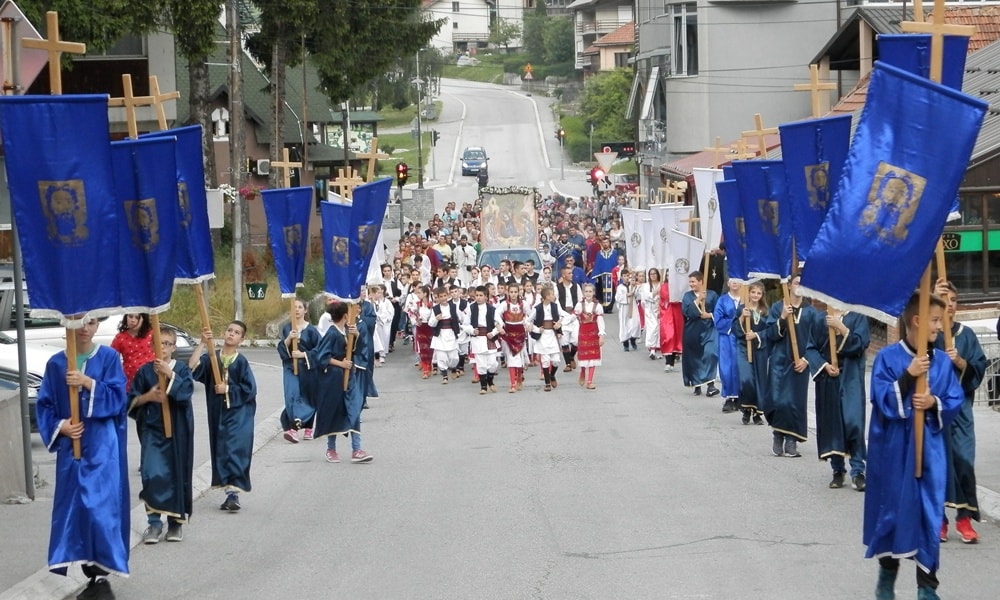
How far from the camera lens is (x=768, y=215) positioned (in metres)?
14.6

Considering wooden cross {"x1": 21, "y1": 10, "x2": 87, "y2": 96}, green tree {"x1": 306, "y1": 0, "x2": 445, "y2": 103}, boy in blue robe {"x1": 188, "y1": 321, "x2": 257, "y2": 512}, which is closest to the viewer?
wooden cross {"x1": 21, "y1": 10, "x2": 87, "y2": 96}

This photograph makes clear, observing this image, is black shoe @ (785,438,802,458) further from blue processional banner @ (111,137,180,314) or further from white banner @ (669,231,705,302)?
white banner @ (669,231,705,302)

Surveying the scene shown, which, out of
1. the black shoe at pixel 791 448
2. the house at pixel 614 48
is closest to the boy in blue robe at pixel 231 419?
the black shoe at pixel 791 448

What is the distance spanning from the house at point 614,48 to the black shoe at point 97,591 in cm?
9569

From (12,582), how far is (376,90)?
256ft

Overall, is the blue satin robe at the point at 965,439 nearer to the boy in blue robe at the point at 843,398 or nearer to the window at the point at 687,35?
the boy in blue robe at the point at 843,398

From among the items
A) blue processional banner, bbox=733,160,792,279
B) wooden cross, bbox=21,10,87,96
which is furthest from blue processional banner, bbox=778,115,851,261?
wooden cross, bbox=21,10,87,96

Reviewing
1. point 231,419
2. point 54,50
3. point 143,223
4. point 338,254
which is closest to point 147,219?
point 143,223

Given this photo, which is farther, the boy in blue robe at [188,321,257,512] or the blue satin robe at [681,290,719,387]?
the blue satin robe at [681,290,719,387]

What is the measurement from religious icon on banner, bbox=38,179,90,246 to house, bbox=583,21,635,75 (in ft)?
313

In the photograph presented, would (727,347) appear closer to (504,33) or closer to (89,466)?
(89,466)

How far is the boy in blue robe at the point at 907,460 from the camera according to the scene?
8062mm

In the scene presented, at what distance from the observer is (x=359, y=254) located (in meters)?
16.8

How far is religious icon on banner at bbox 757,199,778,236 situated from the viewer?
570 inches
